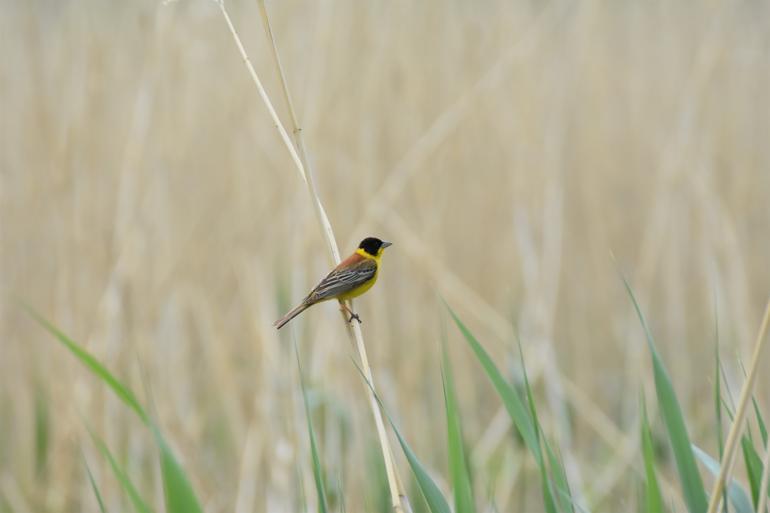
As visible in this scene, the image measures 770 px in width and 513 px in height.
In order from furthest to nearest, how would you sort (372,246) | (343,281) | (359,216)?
(359,216) → (372,246) → (343,281)

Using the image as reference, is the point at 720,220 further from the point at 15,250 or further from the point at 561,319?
the point at 15,250

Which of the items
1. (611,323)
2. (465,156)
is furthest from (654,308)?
(465,156)

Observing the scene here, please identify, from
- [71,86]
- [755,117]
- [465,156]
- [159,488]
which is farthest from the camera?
[755,117]

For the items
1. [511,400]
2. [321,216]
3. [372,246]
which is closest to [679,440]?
[511,400]

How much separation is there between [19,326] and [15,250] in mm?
230

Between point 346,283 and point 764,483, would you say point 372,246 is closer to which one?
point 346,283

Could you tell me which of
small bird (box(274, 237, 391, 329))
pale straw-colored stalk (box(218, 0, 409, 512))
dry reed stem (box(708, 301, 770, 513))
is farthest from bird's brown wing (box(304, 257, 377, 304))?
dry reed stem (box(708, 301, 770, 513))

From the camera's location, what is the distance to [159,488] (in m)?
2.38

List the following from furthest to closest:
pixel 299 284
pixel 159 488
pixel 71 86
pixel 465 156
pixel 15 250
→ 1. pixel 465 156
2. pixel 15 250
3. pixel 71 86
4. pixel 159 488
5. pixel 299 284

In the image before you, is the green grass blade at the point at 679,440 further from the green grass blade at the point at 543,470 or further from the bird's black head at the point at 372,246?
the bird's black head at the point at 372,246

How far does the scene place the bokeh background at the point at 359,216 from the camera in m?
2.45

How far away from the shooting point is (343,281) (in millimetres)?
1188

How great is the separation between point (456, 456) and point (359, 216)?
176 centimetres

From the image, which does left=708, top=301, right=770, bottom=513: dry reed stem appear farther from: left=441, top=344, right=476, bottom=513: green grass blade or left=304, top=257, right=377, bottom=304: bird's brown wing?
left=304, top=257, right=377, bottom=304: bird's brown wing
